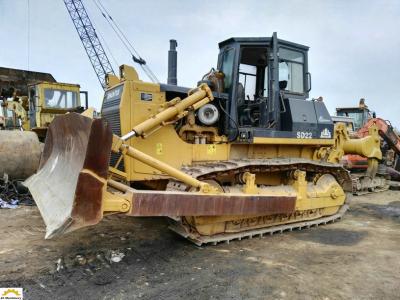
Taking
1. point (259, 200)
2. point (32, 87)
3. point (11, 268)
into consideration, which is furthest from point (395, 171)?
point (32, 87)

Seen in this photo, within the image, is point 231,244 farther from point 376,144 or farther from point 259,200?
point 376,144

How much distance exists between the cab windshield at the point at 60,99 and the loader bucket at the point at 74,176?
8492mm

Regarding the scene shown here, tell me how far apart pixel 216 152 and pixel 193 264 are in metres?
1.82

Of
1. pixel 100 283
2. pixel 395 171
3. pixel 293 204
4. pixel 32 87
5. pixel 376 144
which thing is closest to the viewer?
pixel 100 283

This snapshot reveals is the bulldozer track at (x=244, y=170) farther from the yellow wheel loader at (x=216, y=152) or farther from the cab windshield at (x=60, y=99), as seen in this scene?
the cab windshield at (x=60, y=99)

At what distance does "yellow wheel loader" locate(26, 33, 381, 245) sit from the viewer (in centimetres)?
394

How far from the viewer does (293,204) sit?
5.17 metres

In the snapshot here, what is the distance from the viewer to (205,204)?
4.27 metres

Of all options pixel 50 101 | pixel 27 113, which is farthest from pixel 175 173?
pixel 27 113

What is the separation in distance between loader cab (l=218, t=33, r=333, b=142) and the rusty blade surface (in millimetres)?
962

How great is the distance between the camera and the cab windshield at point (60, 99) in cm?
1271

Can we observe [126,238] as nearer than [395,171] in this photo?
Yes

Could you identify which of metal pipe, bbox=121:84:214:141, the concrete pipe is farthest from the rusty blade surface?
the concrete pipe

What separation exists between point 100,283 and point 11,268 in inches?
43.7
